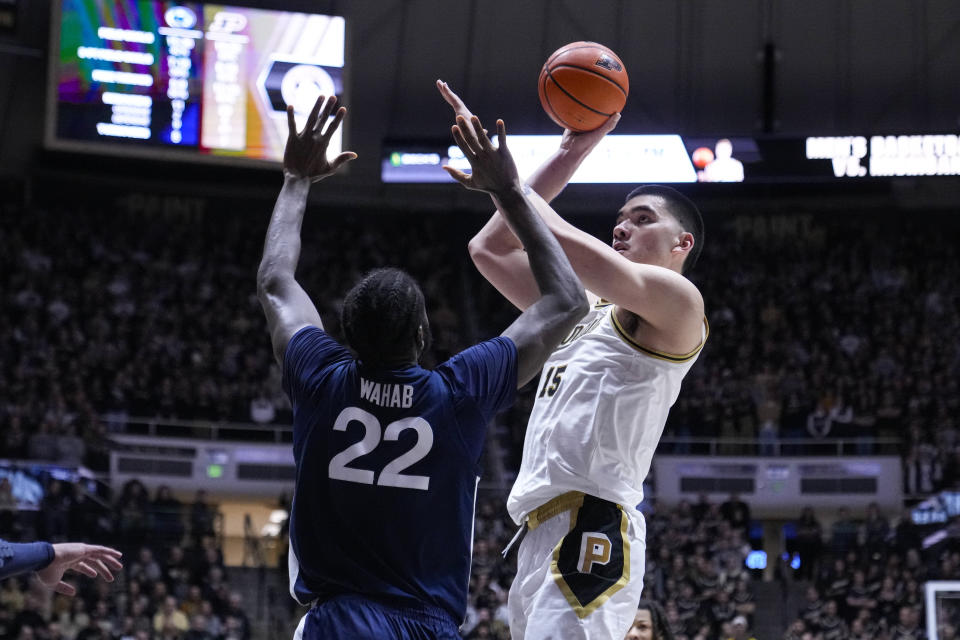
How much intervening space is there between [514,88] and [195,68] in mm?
6553

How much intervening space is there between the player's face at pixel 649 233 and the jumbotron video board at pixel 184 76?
16219 millimetres

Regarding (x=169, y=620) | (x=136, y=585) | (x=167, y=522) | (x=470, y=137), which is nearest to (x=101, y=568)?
(x=470, y=137)

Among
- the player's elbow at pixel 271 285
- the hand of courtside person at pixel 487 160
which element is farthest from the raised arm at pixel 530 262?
the player's elbow at pixel 271 285

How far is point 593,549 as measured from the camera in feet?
13.5

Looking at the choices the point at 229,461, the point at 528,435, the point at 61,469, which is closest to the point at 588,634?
the point at 528,435

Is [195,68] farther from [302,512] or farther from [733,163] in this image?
[302,512]

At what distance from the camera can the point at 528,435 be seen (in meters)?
4.44

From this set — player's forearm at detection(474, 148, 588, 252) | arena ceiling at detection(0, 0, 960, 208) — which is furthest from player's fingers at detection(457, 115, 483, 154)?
arena ceiling at detection(0, 0, 960, 208)

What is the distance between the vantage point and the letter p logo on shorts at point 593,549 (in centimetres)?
410

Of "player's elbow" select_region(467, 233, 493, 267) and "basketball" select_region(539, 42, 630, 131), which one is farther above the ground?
"basketball" select_region(539, 42, 630, 131)

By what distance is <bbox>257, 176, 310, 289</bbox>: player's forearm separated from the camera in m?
3.33

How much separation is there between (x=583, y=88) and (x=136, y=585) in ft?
40.6

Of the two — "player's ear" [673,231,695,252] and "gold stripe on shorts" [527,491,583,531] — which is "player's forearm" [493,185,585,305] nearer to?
"gold stripe on shorts" [527,491,583,531]

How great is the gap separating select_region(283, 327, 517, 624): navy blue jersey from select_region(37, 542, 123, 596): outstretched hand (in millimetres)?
1398
